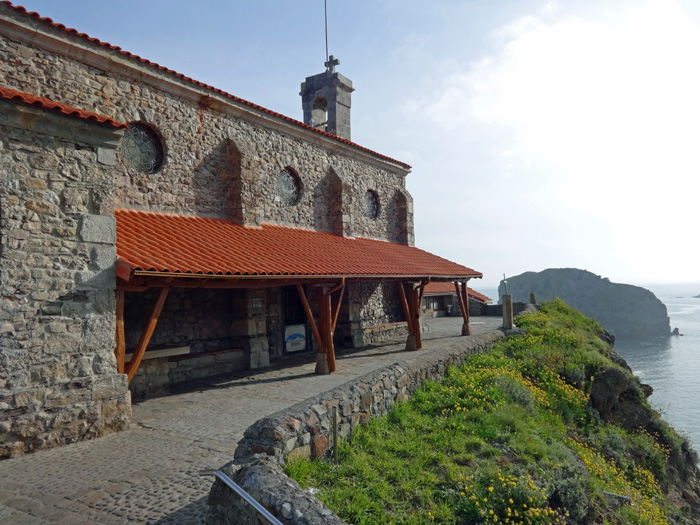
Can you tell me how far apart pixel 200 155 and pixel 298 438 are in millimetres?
7899

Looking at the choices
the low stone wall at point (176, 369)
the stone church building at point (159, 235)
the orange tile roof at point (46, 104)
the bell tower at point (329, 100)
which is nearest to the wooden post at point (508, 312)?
the stone church building at point (159, 235)

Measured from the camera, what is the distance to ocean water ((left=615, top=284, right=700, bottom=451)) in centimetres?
3497

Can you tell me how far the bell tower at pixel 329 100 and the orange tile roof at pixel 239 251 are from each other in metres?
5.36

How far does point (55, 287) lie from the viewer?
5.81 m

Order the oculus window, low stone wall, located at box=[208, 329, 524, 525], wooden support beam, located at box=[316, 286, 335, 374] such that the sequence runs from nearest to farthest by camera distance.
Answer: low stone wall, located at box=[208, 329, 524, 525], wooden support beam, located at box=[316, 286, 335, 374], the oculus window

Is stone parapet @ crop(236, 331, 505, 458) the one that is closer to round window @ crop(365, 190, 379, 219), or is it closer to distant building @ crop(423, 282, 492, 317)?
round window @ crop(365, 190, 379, 219)

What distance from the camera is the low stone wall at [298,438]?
10.8 ft

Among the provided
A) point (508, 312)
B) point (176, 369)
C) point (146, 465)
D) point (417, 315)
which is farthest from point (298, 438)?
point (508, 312)

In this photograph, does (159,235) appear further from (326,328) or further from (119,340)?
(326,328)

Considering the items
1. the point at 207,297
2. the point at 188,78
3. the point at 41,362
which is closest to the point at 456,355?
the point at 207,297

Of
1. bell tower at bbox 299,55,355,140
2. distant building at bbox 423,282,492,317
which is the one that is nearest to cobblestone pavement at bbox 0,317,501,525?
bell tower at bbox 299,55,355,140

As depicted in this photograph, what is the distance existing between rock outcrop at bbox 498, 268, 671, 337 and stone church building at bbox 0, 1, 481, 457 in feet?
301

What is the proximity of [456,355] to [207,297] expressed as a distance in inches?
229

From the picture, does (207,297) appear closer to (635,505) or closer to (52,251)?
(52,251)
